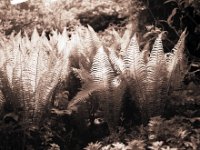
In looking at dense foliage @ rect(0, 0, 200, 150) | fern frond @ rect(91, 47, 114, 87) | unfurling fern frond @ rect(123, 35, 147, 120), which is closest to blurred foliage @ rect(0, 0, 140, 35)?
dense foliage @ rect(0, 0, 200, 150)

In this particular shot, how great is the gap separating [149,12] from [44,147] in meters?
2.38

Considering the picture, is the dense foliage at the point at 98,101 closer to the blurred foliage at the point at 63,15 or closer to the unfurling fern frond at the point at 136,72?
the unfurling fern frond at the point at 136,72

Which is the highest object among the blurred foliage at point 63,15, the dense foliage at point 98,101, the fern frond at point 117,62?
the blurred foliage at point 63,15

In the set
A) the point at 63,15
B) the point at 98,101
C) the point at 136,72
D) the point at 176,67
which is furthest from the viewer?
the point at 63,15

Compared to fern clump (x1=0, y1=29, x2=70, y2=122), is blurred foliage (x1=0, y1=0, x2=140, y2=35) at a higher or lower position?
higher

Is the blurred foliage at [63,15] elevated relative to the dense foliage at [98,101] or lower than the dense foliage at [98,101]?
elevated

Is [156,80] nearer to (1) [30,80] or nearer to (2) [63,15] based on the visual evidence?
(1) [30,80]

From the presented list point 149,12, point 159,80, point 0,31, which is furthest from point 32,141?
point 0,31

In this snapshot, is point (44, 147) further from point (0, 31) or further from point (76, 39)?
point (0, 31)

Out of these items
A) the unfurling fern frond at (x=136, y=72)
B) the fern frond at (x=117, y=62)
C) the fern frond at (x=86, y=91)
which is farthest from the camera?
the fern frond at (x=117, y=62)

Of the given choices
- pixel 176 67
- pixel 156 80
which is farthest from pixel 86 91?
pixel 176 67

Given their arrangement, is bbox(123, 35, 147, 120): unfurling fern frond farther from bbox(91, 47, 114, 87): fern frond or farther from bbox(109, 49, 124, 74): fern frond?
bbox(91, 47, 114, 87): fern frond

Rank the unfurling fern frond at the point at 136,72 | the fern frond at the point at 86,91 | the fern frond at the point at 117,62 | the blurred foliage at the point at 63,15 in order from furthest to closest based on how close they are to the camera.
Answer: the blurred foliage at the point at 63,15
the fern frond at the point at 117,62
the unfurling fern frond at the point at 136,72
the fern frond at the point at 86,91

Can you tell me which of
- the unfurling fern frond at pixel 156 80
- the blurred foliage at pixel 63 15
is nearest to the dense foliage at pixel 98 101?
the unfurling fern frond at pixel 156 80
